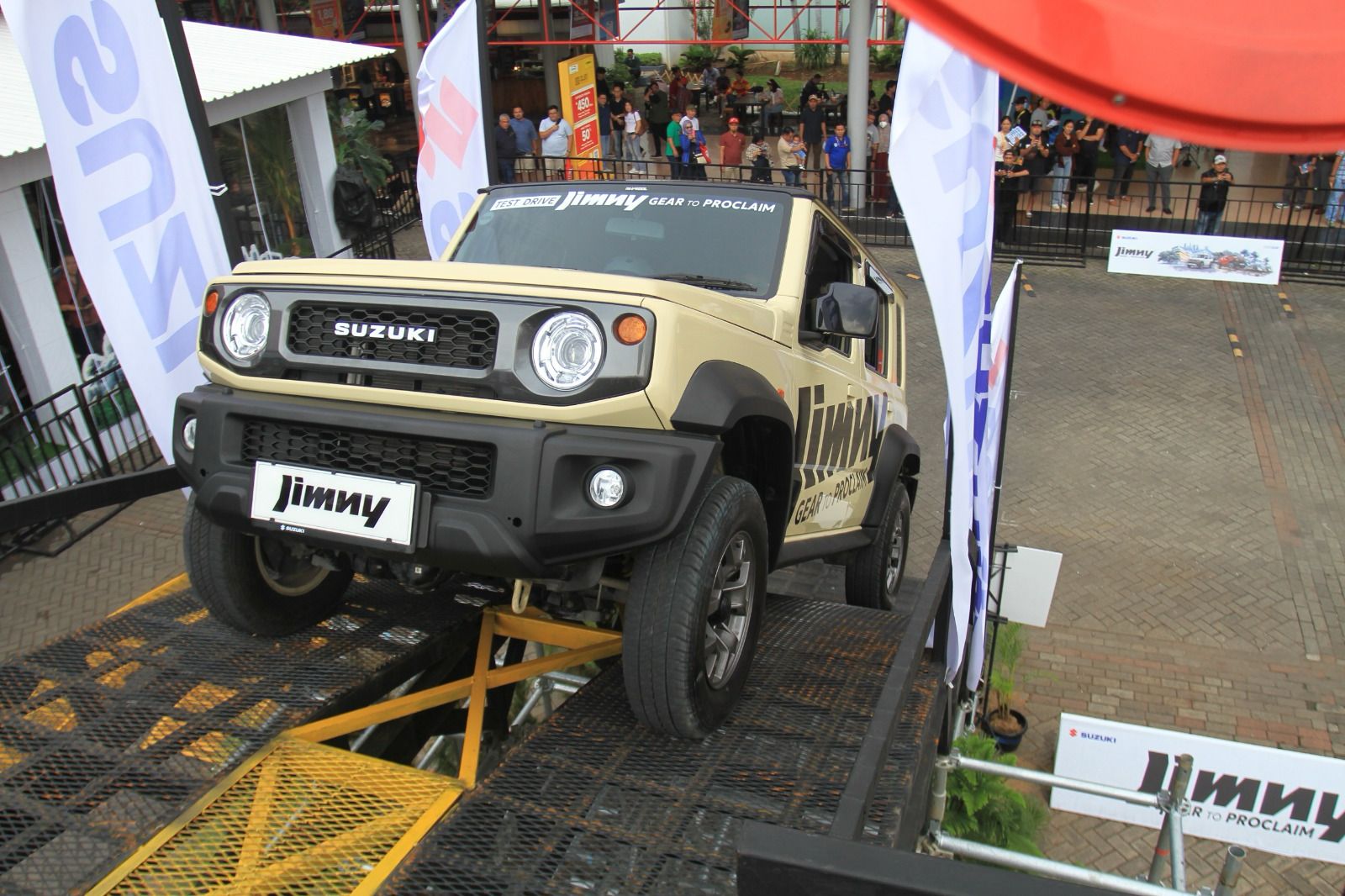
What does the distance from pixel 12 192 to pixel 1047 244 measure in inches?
519

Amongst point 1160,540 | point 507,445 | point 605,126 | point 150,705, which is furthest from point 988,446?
point 605,126

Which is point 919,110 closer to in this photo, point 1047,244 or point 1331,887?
point 1331,887

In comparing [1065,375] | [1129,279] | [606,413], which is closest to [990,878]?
[606,413]

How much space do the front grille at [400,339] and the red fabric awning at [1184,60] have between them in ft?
6.18

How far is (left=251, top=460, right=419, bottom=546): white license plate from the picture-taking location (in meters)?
2.80

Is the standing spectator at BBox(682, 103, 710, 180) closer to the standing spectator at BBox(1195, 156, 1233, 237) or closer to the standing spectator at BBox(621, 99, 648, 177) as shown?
the standing spectator at BBox(621, 99, 648, 177)

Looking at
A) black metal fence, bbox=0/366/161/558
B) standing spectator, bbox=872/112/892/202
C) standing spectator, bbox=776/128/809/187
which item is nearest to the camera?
black metal fence, bbox=0/366/161/558

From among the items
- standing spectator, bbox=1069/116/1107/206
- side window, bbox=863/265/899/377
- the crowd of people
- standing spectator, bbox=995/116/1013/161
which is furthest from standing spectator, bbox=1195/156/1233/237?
side window, bbox=863/265/899/377

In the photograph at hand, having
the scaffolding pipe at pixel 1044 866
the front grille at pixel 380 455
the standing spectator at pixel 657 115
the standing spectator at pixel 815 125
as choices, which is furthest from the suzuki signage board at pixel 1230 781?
the standing spectator at pixel 657 115

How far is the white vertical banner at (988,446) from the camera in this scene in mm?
4414

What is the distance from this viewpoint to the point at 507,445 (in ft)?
8.77

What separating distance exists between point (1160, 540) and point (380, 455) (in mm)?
6931

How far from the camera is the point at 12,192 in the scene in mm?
8328

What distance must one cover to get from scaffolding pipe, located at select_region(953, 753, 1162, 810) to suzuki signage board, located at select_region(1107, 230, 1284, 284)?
1181 centimetres
